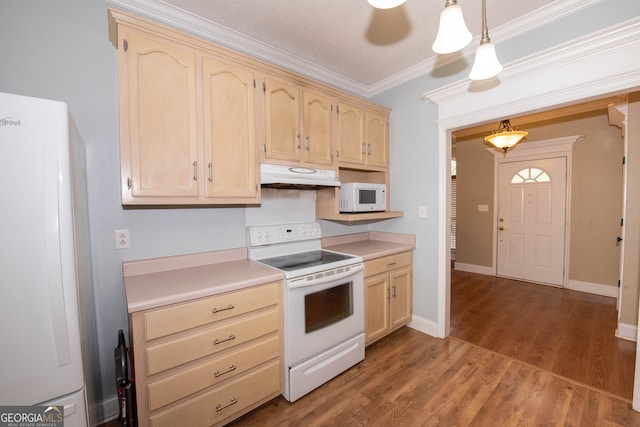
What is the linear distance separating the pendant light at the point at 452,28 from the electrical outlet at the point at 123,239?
Result: 2017 mm

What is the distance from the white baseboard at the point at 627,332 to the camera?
2492mm

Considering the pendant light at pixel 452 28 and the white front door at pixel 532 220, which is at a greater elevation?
the pendant light at pixel 452 28

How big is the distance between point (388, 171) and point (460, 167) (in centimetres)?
294

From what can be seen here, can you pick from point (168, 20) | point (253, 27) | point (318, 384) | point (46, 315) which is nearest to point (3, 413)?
point (46, 315)

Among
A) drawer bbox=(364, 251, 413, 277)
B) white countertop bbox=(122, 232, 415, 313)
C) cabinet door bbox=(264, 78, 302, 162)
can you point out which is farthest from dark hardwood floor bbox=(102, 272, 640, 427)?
cabinet door bbox=(264, 78, 302, 162)

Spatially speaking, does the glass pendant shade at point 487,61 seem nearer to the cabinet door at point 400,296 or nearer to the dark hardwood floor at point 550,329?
the cabinet door at point 400,296

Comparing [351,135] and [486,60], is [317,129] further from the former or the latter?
[486,60]

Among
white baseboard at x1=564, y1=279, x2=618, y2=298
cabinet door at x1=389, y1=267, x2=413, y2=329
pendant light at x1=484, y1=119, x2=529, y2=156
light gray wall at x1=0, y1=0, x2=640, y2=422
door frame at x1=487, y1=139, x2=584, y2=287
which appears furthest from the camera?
door frame at x1=487, y1=139, x2=584, y2=287

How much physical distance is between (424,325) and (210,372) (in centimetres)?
214

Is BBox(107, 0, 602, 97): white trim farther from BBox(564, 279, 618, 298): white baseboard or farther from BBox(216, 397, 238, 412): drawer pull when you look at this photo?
BBox(564, 279, 618, 298): white baseboard

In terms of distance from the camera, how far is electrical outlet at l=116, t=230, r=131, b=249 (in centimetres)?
168

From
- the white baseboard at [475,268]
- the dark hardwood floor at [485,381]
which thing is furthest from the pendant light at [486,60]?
the white baseboard at [475,268]

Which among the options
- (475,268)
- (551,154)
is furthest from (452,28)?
(475,268)

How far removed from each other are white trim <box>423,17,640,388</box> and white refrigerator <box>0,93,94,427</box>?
267cm
